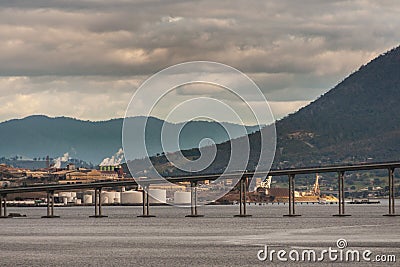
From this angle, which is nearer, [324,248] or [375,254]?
[375,254]

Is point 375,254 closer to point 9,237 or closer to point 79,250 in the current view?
point 79,250

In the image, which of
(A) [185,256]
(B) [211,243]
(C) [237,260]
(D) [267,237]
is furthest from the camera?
(D) [267,237]

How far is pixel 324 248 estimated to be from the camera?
114m

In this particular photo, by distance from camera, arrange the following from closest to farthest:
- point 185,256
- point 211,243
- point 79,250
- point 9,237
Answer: point 185,256 → point 79,250 → point 211,243 → point 9,237

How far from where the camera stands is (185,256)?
357ft

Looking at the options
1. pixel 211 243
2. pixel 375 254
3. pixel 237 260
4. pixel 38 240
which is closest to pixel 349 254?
pixel 375 254

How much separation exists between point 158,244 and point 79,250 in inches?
492
